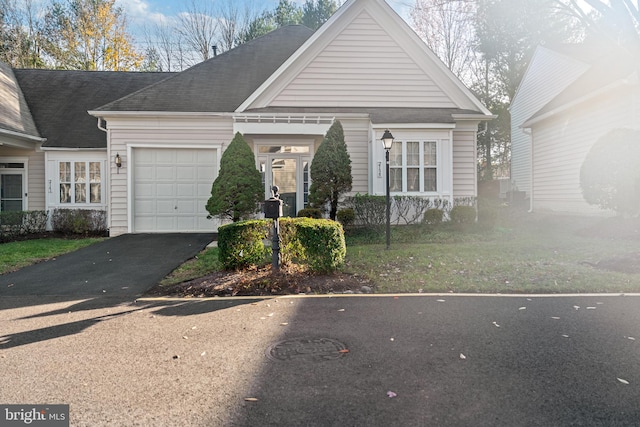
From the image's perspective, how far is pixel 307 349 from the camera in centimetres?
324

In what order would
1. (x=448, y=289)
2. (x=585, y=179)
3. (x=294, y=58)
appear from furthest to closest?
(x=294, y=58), (x=585, y=179), (x=448, y=289)

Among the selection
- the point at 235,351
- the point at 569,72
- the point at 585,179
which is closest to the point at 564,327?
the point at 235,351

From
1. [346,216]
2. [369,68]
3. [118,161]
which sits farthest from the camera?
[369,68]

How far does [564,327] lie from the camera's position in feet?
12.1

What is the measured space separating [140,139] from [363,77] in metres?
7.09

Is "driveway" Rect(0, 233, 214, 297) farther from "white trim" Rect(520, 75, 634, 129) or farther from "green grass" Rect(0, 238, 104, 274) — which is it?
"white trim" Rect(520, 75, 634, 129)

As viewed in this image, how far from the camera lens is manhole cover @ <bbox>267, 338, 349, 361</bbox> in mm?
3100

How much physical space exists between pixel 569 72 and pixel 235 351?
19.4 metres

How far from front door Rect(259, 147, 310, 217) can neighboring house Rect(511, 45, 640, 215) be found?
30.6 feet

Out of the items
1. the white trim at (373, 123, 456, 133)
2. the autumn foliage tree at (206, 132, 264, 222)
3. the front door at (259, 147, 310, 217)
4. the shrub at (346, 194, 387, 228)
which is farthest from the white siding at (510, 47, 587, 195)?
the autumn foliage tree at (206, 132, 264, 222)

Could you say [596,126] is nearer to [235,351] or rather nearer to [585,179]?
[585,179]

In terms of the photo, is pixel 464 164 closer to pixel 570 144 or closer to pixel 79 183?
pixel 570 144

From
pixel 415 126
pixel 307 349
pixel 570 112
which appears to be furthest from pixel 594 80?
pixel 307 349

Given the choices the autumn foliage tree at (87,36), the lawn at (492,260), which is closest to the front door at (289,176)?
the lawn at (492,260)
